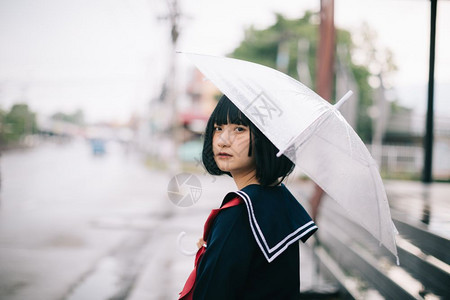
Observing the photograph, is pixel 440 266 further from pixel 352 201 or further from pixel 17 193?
pixel 17 193

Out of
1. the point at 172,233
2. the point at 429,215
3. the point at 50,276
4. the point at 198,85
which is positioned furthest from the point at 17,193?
the point at 198,85

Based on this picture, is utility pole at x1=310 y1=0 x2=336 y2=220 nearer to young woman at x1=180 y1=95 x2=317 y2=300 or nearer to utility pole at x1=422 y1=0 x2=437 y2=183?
young woman at x1=180 y1=95 x2=317 y2=300

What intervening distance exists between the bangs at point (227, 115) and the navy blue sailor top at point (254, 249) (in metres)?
0.27

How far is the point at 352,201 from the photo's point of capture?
58.6 inches

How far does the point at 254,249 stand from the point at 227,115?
1.74 feet

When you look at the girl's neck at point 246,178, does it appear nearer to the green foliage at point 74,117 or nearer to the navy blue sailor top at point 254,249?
the navy blue sailor top at point 254,249

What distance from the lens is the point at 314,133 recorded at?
1.46 metres

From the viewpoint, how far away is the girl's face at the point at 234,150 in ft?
4.46

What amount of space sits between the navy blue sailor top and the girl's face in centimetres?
13

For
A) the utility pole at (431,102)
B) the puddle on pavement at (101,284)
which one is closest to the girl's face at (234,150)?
the puddle on pavement at (101,284)

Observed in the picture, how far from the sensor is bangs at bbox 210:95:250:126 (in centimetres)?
138

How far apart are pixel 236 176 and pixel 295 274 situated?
43 cm

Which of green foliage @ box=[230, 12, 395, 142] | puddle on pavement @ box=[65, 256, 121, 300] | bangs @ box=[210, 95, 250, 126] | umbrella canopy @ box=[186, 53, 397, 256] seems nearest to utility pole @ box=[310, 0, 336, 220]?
umbrella canopy @ box=[186, 53, 397, 256]

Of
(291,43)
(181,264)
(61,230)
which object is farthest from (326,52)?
(291,43)
